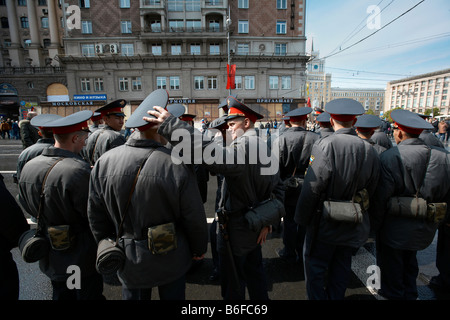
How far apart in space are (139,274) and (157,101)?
4.50 feet

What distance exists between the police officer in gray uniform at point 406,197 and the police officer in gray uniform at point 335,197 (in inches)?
7.8

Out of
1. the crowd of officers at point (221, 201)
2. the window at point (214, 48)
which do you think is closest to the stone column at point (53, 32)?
the window at point (214, 48)

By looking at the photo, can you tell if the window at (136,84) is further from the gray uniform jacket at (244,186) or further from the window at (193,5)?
the gray uniform jacket at (244,186)

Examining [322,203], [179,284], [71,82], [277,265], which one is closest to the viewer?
[179,284]

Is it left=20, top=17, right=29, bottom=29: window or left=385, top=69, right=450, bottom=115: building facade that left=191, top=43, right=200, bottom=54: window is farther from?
A: left=385, top=69, right=450, bottom=115: building facade

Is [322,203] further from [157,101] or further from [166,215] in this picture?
[157,101]

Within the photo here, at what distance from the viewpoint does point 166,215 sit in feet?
5.89

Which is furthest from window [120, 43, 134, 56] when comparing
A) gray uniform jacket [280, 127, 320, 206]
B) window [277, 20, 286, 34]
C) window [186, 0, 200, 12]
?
gray uniform jacket [280, 127, 320, 206]

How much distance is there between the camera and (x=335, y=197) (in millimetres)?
2387

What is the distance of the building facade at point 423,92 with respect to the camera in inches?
3231

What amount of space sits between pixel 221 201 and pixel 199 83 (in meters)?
31.6

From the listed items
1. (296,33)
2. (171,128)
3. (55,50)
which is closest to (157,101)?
(171,128)

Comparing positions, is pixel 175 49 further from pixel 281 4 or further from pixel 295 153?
pixel 295 153

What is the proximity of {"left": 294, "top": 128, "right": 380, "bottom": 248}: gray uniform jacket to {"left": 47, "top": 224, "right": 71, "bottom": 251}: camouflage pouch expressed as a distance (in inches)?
94.3
